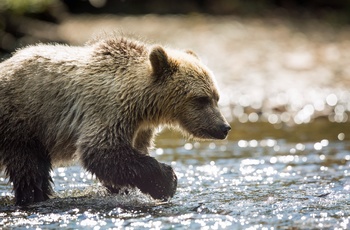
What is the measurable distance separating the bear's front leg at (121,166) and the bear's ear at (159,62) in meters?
0.83

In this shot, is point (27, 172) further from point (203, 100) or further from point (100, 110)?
point (203, 100)

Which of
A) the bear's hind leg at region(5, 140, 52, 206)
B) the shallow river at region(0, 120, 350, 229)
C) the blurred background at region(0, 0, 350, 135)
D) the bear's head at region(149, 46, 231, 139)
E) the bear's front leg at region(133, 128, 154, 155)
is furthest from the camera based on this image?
the blurred background at region(0, 0, 350, 135)

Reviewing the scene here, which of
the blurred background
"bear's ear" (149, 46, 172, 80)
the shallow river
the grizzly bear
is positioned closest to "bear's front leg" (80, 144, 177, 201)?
the grizzly bear

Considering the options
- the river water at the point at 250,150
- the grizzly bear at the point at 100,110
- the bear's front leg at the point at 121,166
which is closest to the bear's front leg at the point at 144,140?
the grizzly bear at the point at 100,110

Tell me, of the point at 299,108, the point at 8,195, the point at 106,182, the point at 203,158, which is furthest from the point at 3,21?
the point at 106,182

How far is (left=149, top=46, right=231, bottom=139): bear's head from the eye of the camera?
867cm

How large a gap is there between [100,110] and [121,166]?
64cm

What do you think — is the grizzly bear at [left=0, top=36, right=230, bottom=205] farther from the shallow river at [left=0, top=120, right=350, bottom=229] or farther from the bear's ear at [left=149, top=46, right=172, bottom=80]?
the shallow river at [left=0, top=120, right=350, bottom=229]

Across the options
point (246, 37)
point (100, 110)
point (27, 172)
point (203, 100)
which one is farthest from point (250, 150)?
point (246, 37)

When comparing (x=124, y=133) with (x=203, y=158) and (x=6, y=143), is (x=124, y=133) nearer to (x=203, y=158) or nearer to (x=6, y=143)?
(x=6, y=143)

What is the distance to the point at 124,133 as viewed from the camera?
27.4ft

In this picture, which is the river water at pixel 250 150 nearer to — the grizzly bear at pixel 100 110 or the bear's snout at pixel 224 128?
the grizzly bear at pixel 100 110

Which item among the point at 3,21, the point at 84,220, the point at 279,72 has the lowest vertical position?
the point at 84,220

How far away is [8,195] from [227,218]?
2797mm
